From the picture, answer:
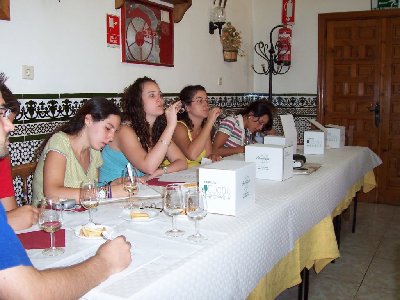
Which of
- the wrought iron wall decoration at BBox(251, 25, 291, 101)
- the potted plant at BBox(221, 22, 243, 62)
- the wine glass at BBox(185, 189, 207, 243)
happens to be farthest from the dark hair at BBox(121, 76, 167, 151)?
the wrought iron wall decoration at BBox(251, 25, 291, 101)

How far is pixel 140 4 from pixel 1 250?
297 centimetres

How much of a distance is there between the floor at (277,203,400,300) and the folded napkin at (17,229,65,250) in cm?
168

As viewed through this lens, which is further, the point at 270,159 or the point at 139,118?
the point at 139,118

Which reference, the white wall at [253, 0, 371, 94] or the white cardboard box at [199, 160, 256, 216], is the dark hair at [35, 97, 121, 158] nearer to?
the white cardboard box at [199, 160, 256, 216]

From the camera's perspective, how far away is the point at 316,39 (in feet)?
17.2

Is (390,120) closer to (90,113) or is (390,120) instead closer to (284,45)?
(284,45)

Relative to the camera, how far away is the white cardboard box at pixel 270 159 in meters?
2.34

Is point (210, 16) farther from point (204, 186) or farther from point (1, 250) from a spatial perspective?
point (1, 250)

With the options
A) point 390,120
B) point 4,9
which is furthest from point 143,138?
point 390,120

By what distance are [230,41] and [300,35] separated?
3.32 ft

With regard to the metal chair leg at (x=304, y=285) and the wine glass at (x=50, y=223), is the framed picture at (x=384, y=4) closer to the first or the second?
the metal chair leg at (x=304, y=285)

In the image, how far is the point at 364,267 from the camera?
10.4 feet

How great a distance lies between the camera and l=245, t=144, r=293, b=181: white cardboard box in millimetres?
2342

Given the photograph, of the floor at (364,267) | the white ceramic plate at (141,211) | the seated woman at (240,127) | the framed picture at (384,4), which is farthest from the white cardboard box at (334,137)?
the white ceramic plate at (141,211)
